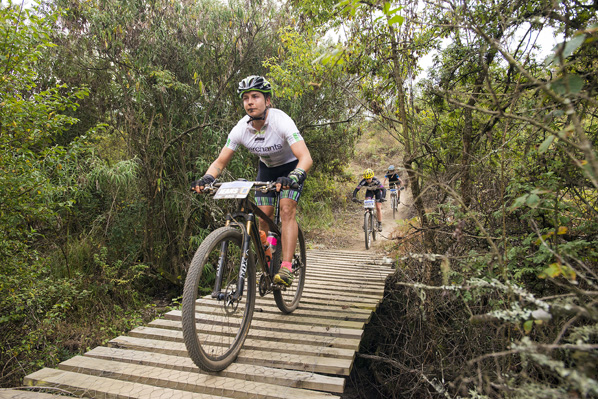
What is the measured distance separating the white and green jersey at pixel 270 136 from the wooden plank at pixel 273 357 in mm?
1700

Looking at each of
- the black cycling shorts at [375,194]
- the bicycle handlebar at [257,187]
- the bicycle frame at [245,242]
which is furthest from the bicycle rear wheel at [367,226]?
the bicycle handlebar at [257,187]

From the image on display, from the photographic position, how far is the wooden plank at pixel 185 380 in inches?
85.1

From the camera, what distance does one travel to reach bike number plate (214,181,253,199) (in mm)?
2439

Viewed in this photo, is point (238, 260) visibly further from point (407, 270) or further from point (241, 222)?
point (407, 270)

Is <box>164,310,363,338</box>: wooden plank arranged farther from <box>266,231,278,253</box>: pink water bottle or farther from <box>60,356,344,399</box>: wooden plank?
<box>266,231,278,253</box>: pink water bottle

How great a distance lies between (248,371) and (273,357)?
0.27 meters

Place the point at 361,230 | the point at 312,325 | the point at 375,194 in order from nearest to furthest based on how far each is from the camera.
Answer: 1. the point at 312,325
2. the point at 375,194
3. the point at 361,230

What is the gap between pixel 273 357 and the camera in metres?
2.62

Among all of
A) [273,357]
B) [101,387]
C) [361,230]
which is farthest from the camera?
[361,230]

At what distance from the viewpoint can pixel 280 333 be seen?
3074mm

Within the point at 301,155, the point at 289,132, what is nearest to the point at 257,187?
the point at 301,155

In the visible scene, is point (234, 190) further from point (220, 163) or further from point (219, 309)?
point (219, 309)

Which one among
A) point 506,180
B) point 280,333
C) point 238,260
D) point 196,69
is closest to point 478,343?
point 506,180

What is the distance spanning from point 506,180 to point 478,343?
1.46m
